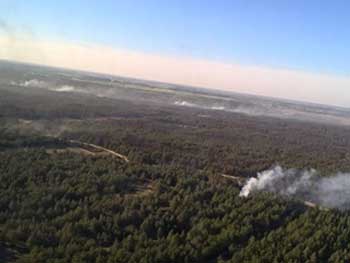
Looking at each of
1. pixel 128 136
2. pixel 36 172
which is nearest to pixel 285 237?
pixel 36 172

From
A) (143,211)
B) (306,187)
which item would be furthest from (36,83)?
(143,211)

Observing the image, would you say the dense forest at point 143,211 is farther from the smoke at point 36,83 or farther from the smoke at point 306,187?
the smoke at point 36,83

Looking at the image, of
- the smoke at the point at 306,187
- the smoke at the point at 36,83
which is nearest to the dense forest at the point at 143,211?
the smoke at the point at 306,187

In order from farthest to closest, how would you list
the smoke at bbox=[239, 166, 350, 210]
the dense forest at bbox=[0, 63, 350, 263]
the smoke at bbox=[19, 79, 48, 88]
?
the smoke at bbox=[19, 79, 48, 88], the smoke at bbox=[239, 166, 350, 210], the dense forest at bbox=[0, 63, 350, 263]

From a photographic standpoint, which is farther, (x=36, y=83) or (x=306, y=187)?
(x=36, y=83)

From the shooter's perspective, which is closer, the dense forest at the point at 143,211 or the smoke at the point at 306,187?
the dense forest at the point at 143,211

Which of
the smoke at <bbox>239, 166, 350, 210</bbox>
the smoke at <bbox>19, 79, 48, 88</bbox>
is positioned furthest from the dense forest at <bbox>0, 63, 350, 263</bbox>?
the smoke at <bbox>19, 79, 48, 88</bbox>

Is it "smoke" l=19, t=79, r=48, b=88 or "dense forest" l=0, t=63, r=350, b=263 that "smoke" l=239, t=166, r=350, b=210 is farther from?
"smoke" l=19, t=79, r=48, b=88

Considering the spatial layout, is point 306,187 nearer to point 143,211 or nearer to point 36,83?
point 143,211

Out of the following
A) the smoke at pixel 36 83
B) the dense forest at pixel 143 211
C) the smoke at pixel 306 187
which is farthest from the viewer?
the smoke at pixel 36 83
